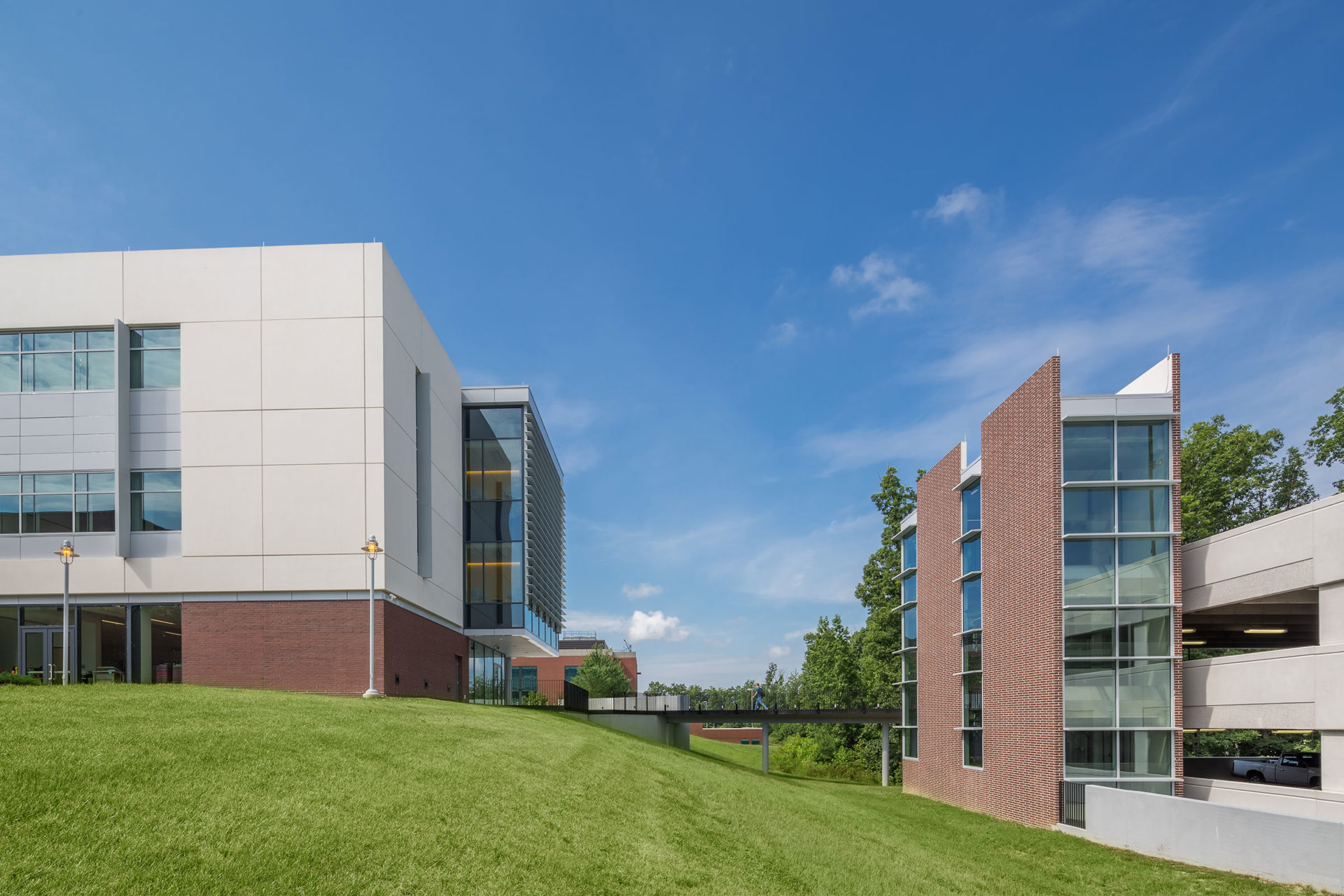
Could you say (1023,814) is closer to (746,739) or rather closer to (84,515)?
(84,515)

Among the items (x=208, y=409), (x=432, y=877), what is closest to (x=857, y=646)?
(x=208, y=409)

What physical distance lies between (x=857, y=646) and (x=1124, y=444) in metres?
41.2

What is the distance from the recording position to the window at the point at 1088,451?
23.0m

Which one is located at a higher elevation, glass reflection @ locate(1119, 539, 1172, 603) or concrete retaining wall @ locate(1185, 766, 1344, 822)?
glass reflection @ locate(1119, 539, 1172, 603)

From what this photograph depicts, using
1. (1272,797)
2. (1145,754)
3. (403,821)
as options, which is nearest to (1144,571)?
(1145,754)

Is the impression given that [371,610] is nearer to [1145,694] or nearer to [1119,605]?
[1119,605]

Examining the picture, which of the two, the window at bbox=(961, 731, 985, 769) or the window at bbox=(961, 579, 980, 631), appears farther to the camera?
the window at bbox=(961, 579, 980, 631)

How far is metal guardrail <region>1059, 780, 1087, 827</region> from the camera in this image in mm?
21750

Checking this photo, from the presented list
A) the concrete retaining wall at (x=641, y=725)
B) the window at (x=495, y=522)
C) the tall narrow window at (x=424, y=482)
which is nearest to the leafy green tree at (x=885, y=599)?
the concrete retaining wall at (x=641, y=725)

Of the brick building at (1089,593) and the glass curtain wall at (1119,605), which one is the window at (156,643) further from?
the glass curtain wall at (1119,605)

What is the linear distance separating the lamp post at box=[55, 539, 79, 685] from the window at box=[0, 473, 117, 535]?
0.89 m

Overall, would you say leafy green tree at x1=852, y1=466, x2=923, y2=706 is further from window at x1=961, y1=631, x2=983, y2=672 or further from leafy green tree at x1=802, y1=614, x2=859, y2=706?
window at x1=961, y1=631, x2=983, y2=672

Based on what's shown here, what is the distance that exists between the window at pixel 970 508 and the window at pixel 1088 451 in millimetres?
5546

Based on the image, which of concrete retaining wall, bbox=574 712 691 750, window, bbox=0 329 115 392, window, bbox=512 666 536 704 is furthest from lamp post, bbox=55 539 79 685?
window, bbox=512 666 536 704
